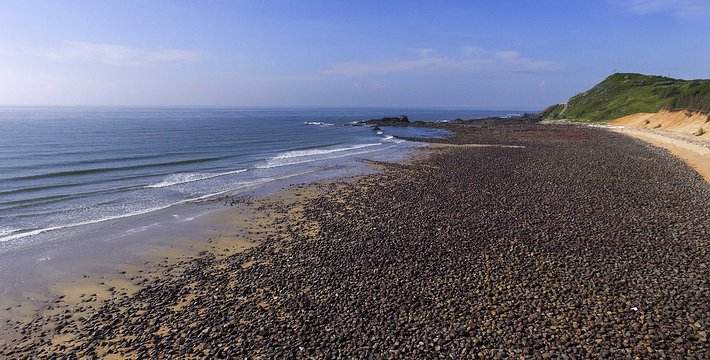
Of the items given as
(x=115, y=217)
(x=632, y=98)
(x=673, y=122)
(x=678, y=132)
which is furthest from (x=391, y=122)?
(x=115, y=217)

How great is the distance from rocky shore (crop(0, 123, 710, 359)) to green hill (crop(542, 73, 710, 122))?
194ft

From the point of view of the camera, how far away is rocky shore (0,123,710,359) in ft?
31.4

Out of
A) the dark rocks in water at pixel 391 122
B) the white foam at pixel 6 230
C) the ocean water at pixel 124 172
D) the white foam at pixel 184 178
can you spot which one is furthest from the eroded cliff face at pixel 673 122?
the white foam at pixel 6 230

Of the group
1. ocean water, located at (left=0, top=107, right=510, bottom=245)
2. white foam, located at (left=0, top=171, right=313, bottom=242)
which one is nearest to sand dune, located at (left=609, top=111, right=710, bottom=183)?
ocean water, located at (left=0, top=107, right=510, bottom=245)

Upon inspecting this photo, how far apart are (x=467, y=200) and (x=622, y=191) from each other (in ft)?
30.5

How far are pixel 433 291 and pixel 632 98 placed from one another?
109 metres

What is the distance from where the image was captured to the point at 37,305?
41.6ft

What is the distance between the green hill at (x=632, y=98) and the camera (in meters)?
69.8

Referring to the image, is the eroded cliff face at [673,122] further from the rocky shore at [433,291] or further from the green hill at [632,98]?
the rocky shore at [433,291]

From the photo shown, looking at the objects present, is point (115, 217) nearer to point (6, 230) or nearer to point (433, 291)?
point (6, 230)

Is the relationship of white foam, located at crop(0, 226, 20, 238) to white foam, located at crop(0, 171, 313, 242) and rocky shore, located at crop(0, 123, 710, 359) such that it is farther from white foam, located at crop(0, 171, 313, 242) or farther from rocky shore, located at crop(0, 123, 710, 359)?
rocky shore, located at crop(0, 123, 710, 359)

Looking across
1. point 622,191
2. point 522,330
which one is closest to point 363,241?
point 522,330

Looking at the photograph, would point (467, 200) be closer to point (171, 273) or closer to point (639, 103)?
point (171, 273)

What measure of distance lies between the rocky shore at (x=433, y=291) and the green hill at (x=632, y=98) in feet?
194
